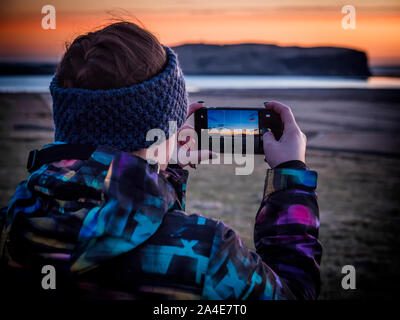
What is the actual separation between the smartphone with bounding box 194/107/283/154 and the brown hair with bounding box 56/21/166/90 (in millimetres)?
857

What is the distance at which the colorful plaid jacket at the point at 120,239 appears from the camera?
2.93ft

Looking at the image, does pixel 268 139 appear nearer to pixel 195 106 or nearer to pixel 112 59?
pixel 195 106

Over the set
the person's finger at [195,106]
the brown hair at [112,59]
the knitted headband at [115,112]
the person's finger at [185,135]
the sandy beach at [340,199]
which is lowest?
the sandy beach at [340,199]

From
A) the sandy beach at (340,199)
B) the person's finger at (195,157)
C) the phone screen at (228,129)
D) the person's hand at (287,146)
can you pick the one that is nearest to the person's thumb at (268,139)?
the person's hand at (287,146)

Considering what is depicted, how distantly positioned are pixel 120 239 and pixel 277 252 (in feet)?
1.57

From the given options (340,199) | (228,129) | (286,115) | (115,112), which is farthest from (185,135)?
(340,199)

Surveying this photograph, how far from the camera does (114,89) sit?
3.19ft

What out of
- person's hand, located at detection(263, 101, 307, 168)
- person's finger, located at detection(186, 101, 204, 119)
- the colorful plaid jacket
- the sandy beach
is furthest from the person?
the sandy beach

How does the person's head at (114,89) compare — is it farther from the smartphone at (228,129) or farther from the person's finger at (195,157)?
A: the smartphone at (228,129)

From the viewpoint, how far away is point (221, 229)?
95 centimetres

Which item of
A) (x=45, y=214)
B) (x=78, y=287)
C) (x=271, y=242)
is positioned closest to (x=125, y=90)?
(x=45, y=214)

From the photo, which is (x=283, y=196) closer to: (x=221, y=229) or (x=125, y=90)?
(x=221, y=229)
